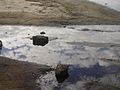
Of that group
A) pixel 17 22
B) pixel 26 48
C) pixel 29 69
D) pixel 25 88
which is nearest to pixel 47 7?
pixel 17 22

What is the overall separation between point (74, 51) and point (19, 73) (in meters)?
3.24

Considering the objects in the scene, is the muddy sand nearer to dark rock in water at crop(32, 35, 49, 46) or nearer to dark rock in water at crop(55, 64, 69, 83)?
dark rock in water at crop(32, 35, 49, 46)

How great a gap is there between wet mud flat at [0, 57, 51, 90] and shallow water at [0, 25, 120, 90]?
0.36 meters

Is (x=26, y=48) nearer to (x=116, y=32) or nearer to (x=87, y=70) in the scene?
(x=87, y=70)

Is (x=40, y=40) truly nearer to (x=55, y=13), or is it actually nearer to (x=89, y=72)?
(x=89, y=72)

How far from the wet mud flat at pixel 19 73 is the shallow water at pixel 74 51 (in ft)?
1.17

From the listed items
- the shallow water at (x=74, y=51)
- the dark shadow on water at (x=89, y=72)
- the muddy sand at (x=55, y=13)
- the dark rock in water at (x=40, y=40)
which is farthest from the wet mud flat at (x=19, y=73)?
the muddy sand at (x=55, y=13)

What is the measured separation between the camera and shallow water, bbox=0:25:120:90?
10688mm

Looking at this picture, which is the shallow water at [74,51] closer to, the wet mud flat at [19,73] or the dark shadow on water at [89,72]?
the dark shadow on water at [89,72]

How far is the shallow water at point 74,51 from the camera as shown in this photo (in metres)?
10.7

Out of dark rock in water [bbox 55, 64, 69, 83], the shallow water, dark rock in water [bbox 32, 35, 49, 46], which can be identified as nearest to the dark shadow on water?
the shallow water

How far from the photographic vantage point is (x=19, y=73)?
11164mm

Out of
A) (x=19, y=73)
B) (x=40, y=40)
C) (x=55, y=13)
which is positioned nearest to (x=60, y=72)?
(x=19, y=73)

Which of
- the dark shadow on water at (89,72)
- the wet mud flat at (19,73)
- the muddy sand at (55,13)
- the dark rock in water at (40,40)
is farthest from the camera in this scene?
the muddy sand at (55,13)
